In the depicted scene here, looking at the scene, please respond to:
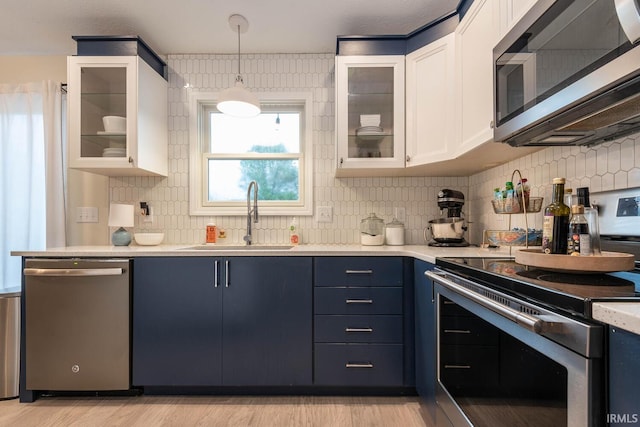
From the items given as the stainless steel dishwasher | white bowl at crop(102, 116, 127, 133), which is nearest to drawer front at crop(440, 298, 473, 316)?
the stainless steel dishwasher

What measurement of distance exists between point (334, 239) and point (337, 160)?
0.66 metres

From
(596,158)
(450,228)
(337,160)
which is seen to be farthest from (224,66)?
(596,158)

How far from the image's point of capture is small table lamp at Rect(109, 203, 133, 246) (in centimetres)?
218

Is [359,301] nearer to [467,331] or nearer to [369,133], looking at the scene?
[467,331]

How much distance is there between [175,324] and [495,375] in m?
1.67

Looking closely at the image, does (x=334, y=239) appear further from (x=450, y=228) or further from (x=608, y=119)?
(x=608, y=119)

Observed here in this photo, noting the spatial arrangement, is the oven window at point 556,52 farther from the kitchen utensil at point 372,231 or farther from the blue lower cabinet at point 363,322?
the kitchen utensil at point 372,231

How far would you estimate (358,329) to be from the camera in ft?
6.23

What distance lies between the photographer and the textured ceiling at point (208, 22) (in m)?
1.99

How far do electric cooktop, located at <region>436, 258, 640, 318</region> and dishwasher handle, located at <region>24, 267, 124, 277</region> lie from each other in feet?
6.15

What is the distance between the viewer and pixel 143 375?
1899 mm

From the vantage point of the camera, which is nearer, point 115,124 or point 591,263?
point 591,263

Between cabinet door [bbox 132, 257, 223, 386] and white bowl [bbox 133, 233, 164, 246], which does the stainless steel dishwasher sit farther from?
white bowl [bbox 133, 233, 164, 246]

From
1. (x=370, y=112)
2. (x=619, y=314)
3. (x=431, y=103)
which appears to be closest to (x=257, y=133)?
(x=370, y=112)
